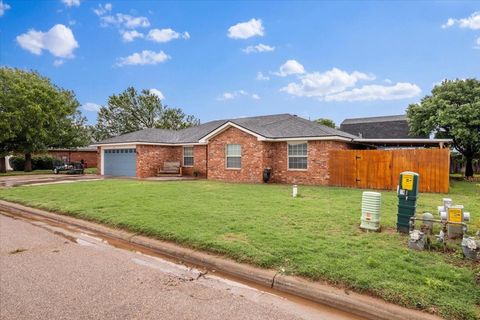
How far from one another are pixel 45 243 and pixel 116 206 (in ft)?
9.76

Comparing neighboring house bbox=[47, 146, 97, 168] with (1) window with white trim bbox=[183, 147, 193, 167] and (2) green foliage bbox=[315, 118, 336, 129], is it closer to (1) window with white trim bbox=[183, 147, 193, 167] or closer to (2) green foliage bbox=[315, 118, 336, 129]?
(1) window with white trim bbox=[183, 147, 193, 167]

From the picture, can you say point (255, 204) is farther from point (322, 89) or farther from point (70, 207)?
point (322, 89)

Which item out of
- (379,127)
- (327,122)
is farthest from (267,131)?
(327,122)

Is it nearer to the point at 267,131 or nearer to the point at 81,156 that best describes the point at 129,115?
the point at 81,156

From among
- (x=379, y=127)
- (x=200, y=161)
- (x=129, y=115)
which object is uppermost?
(x=129, y=115)

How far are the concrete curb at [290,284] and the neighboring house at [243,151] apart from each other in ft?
36.2

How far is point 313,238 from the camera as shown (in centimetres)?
559

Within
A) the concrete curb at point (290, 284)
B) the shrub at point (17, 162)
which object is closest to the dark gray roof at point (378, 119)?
the concrete curb at point (290, 284)

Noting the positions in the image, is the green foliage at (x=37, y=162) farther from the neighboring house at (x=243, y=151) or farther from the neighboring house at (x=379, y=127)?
the neighboring house at (x=379, y=127)

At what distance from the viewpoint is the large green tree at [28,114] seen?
78.9 ft

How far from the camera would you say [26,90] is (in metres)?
24.9

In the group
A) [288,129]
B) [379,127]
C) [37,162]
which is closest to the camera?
[288,129]

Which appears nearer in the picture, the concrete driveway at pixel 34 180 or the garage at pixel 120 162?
the concrete driveway at pixel 34 180

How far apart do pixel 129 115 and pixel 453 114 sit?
38.6 meters
